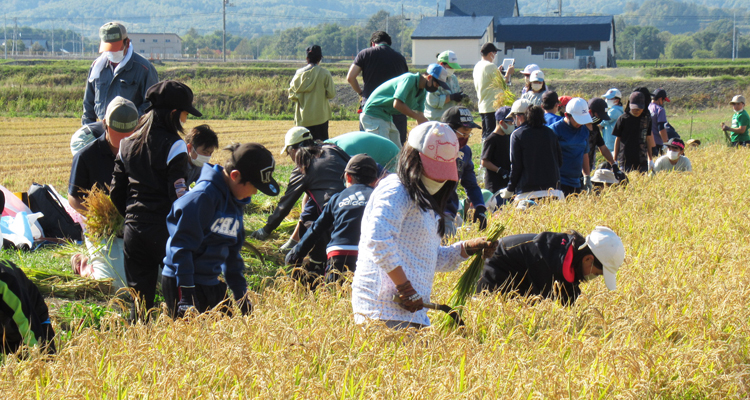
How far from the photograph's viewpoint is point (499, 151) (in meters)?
7.90

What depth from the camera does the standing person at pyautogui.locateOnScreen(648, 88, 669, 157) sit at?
1280 cm

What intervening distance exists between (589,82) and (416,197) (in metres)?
41.9

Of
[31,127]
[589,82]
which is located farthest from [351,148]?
[589,82]

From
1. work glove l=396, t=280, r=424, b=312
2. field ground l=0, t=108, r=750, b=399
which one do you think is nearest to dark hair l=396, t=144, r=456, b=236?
work glove l=396, t=280, r=424, b=312

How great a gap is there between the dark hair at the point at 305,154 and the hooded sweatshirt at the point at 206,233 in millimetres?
1623

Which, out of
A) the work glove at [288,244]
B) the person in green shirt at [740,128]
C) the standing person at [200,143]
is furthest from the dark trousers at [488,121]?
the person in green shirt at [740,128]

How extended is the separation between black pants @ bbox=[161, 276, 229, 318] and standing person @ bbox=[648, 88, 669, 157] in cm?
1070

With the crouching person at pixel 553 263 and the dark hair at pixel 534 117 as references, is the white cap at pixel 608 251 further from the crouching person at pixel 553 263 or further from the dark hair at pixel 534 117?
the dark hair at pixel 534 117

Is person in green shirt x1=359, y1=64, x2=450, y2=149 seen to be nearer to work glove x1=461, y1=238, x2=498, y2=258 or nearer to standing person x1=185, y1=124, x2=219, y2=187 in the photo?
standing person x1=185, y1=124, x2=219, y2=187

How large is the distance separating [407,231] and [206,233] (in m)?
1.17

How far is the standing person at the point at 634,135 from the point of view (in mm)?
10055

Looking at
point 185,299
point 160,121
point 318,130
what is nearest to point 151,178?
point 160,121

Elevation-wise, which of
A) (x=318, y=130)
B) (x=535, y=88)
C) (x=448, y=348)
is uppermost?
(x=535, y=88)

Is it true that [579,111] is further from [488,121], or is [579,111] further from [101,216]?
[101,216]
